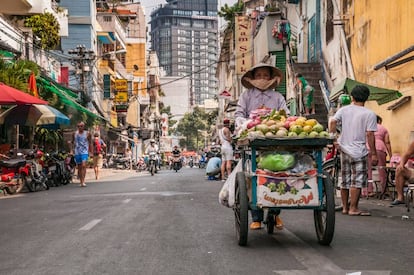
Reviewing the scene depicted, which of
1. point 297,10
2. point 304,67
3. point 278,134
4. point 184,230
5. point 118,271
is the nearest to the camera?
point 118,271

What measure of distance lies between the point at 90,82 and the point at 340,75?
26.9m

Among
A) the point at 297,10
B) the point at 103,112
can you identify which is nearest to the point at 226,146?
the point at 297,10

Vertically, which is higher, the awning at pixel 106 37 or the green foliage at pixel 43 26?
the awning at pixel 106 37

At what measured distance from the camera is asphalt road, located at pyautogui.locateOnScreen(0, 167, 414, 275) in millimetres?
5449

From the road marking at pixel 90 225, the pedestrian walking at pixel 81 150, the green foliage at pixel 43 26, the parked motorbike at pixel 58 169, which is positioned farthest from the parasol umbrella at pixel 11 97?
the green foliage at pixel 43 26

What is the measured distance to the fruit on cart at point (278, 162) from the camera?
647 cm

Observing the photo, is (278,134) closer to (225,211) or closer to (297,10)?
(225,211)

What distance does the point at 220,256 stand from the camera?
19.4 feet

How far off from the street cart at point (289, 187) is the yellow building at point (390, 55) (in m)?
6.92

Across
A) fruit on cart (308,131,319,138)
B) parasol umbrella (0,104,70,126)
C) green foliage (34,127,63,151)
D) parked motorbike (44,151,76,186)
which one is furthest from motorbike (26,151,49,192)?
fruit on cart (308,131,319,138)

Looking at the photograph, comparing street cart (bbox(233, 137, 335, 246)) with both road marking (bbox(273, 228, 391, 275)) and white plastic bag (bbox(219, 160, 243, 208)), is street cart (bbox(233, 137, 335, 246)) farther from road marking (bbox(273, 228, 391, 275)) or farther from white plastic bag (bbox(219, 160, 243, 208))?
white plastic bag (bbox(219, 160, 243, 208))

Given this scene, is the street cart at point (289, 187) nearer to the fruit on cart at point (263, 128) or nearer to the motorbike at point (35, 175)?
the fruit on cart at point (263, 128)

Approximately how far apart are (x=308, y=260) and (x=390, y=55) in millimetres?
10723

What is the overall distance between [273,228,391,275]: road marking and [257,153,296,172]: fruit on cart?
2.71ft
